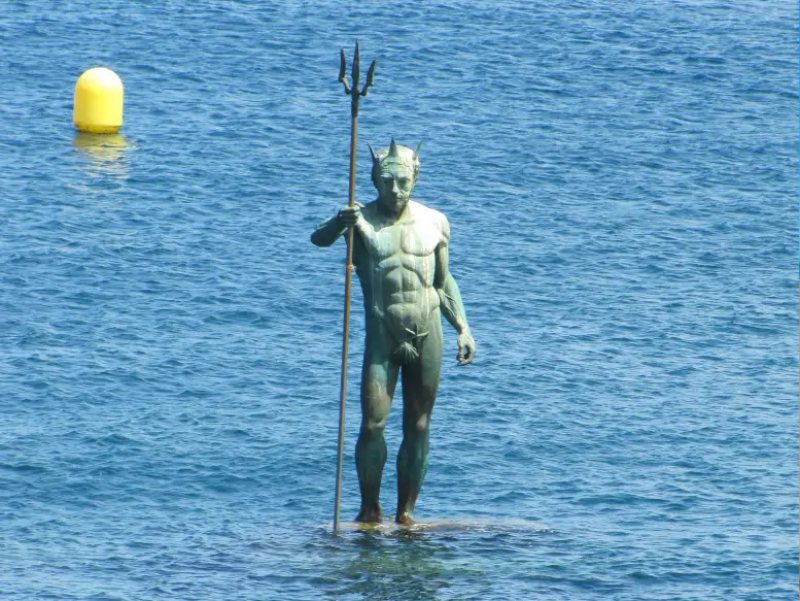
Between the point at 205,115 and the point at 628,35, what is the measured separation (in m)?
14.4

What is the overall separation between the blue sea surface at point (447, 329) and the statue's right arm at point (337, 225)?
2896mm

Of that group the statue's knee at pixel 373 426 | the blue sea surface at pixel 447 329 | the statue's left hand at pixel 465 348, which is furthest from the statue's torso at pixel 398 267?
the blue sea surface at pixel 447 329

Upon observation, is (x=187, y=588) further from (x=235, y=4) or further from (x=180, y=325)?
(x=235, y=4)

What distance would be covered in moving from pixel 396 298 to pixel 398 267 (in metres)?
0.31

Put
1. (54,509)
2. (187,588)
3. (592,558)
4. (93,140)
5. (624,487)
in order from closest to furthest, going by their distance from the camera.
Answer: (187,588) → (592,558) → (54,509) → (624,487) → (93,140)

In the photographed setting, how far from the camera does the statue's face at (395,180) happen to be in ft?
64.7

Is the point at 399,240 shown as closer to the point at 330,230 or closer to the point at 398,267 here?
the point at 398,267

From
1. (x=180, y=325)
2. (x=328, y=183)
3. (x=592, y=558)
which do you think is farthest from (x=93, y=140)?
(x=592, y=558)

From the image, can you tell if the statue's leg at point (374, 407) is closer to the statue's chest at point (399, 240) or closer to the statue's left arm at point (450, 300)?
the statue's left arm at point (450, 300)

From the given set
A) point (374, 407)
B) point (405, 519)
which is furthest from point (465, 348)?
point (405, 519)

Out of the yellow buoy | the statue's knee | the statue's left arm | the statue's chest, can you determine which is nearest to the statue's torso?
the statue's chest

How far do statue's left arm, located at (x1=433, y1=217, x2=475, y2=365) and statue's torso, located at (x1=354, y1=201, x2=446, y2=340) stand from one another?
0.49 ft

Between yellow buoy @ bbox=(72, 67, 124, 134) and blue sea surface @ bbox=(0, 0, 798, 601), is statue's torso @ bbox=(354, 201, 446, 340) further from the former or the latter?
yellow buoy @ bbox=(72, 67, 124, 134)

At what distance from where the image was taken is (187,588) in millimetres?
18656
